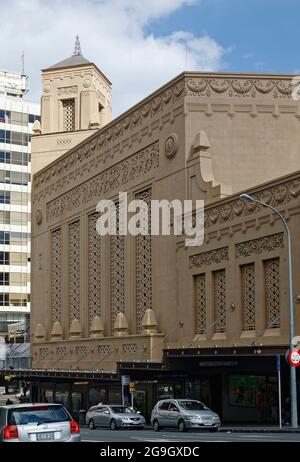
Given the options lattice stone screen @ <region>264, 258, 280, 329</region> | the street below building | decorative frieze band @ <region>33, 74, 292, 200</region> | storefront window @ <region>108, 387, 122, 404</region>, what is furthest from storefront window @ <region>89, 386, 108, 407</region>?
the street below building

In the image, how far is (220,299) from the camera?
36.0 m

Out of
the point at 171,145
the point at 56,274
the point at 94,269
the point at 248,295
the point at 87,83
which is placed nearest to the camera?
the point at 248,295

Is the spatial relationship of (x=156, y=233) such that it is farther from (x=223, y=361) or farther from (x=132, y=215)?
(x=223, y=361)

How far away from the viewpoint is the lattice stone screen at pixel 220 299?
35656 mm

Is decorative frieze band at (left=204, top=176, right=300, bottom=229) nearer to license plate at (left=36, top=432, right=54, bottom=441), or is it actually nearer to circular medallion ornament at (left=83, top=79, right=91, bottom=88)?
license plate at (left=36, top=432, right=54, bottom=441)

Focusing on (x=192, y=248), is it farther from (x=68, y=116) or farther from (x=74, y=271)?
(x=68, y=116)

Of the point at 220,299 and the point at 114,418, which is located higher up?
the point at 220,299

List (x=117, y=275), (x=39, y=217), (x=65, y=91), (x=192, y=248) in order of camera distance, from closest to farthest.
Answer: (x=192, y=248) < (x=117, y=275) < (x=65, y=91) < (x=39, y=217)

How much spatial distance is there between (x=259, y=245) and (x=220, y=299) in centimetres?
432

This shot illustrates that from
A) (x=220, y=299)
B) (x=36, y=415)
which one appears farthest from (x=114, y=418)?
(x=36, y=415)

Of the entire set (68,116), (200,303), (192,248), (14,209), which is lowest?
(200,303)

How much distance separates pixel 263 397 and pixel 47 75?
33.7 m
